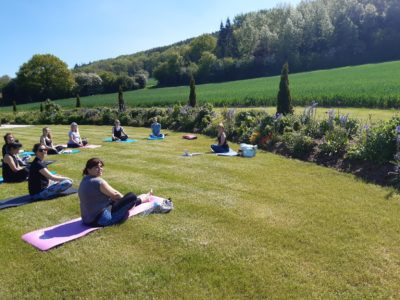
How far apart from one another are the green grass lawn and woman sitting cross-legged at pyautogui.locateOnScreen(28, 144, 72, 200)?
0.99ft

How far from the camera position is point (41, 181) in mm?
8375

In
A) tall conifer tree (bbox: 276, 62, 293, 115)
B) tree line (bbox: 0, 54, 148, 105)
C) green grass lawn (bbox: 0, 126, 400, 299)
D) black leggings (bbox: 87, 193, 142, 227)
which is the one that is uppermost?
tree line (bbox: 0, 54, 148, 105)

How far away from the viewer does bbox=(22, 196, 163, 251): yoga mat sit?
602cm

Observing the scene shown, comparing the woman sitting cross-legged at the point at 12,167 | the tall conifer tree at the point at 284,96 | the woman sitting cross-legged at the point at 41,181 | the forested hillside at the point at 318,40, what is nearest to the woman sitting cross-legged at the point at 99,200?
the woman sitting cross-legged at the point at 41,181

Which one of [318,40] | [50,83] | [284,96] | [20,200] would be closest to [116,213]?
[20,200]

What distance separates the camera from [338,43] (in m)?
65.2

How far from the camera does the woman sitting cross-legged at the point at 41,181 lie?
8225 mm

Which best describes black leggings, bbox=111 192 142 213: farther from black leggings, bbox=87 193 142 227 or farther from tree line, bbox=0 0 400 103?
tree line, bbox=0 0 400 103

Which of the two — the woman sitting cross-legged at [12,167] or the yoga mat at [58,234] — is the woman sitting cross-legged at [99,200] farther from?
the woman sitting cross-legged at [12,167]

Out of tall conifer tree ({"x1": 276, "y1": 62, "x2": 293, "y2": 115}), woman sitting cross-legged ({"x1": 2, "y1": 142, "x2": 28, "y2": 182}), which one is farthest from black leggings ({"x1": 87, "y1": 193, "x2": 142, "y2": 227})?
tall conifer tree ({"x1": 276, "y1": 62, "x2": 293, "y2": 115})

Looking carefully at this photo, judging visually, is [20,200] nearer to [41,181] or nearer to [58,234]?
[41,181]

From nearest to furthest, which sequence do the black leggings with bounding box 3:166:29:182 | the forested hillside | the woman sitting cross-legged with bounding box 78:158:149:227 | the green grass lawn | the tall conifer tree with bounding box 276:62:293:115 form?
the green grass lawn, the woman sitting cross-legged with bounding box 78:158:149:227, the black leggings with bounding box 3:166:29:182, the tall conifer tree with bounding box 276:62:293:115, the forested hillside

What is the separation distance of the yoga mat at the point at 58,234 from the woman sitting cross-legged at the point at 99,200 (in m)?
0.21

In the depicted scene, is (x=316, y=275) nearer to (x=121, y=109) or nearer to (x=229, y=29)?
(x=121, y=109)
